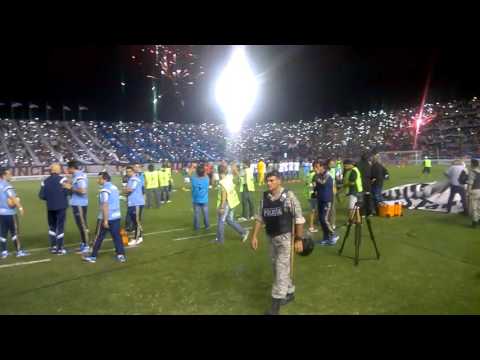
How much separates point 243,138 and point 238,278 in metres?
56.2

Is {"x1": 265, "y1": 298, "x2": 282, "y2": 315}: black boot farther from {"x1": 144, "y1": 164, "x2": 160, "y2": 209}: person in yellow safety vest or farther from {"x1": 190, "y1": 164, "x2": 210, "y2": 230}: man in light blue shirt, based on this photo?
{"x1": 144, "y1": 164, "x2": 160, "y2": 209}: person in yellow safety vest

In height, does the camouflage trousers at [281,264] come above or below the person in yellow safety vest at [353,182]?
below

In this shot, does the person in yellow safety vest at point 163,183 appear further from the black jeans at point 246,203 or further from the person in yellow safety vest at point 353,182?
the person in yellow safety vest at point 353,182

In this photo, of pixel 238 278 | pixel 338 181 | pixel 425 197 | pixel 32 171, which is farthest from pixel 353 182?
pixel 32 171

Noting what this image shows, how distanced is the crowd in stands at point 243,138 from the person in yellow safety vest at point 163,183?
107 ft

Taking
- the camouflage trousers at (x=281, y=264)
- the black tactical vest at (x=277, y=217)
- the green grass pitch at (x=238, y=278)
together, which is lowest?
the green grass pitch at (x=238, y=278)

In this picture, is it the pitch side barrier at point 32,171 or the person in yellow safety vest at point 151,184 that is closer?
the person in yellow safety vest at point 151,184

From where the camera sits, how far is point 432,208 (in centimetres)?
1352

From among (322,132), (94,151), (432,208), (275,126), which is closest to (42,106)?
(94,151)

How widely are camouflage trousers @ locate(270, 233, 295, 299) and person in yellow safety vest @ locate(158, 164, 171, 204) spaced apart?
11.9 meters

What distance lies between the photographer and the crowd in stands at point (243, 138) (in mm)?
44822

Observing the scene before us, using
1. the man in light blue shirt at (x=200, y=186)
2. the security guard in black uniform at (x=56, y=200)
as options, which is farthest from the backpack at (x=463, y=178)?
the security guard in black uniform at (x=56, y=200)

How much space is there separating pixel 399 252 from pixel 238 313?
188 inches

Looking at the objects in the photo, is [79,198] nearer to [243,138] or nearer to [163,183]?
[163,183]
